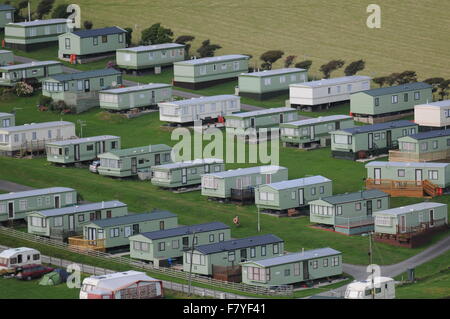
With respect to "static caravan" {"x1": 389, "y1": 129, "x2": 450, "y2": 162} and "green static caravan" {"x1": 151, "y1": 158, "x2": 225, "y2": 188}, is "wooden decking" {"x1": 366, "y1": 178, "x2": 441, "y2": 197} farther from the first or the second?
"green static caravan" {"x1": 151, "y1": 158, "x2": 225, "y2": 188}

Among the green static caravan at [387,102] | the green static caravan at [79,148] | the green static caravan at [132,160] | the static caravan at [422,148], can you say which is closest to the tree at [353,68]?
the green static caravan at [387,102]

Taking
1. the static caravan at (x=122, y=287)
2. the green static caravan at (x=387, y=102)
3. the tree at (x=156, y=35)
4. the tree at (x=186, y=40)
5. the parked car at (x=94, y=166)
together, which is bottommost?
the parked car at (x=94, y=166)

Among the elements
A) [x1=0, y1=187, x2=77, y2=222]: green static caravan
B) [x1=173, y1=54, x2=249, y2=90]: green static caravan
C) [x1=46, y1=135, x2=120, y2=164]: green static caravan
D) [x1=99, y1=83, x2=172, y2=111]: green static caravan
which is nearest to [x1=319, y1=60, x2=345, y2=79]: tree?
[x1=173, y1=54, x2=249, y2=90]: green static caravan

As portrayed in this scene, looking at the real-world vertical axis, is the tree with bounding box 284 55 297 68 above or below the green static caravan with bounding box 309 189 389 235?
above

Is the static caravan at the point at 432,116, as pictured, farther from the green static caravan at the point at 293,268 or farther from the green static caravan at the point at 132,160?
the green static caravan at the point at 293,268

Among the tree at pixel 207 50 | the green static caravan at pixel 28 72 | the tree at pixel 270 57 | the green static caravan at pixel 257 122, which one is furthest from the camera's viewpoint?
the tree at pixel 207 50

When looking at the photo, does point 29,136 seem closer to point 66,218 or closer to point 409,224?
point 66,218

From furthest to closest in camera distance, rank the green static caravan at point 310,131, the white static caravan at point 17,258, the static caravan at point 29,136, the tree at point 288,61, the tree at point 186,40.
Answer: the tree at point 186,40
the tree at point 288,61
the static caravan at point 29,136
the green static caravan at point 310,131
the white static caravan at point 17,258

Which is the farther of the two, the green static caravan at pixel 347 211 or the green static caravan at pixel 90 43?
the green static caravan at pixel 90 43
